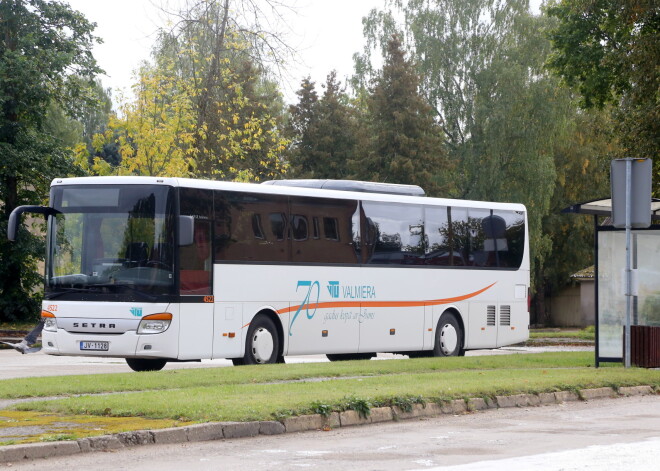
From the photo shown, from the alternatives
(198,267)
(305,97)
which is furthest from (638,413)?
(305,97)

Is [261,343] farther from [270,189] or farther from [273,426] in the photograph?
[273,426]

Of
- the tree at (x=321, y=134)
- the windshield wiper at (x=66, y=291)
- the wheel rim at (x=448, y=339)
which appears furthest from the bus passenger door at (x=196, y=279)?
the tree at (x=321, y=134)

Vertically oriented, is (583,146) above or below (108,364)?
above

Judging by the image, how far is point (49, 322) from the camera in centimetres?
2019

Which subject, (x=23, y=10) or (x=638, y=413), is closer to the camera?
(x=638, y=413)

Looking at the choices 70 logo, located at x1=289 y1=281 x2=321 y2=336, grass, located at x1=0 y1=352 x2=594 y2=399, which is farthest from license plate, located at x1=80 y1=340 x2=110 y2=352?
70 logo, located at x1=289 y1=281 x2=321 y2=336

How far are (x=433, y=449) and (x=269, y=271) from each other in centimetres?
1144

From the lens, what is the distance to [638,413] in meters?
14.2

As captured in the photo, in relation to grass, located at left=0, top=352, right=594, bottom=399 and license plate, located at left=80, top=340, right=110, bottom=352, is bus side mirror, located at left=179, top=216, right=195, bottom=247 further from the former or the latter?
grass, located at left=0, top=352, right=594, bottom=399

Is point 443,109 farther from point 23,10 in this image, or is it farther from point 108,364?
point 108,364

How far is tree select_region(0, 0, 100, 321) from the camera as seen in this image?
4012 cm

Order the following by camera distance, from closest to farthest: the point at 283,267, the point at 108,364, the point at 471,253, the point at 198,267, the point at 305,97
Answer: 1. the point at 198,267
2. the point at 283,267
3. the point at 108,364
4. the point at 471,253
5. the point at 305,97

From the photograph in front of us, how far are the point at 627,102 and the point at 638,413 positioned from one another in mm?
18129

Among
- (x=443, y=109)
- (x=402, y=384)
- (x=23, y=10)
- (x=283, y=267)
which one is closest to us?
(x=402, y=384)
